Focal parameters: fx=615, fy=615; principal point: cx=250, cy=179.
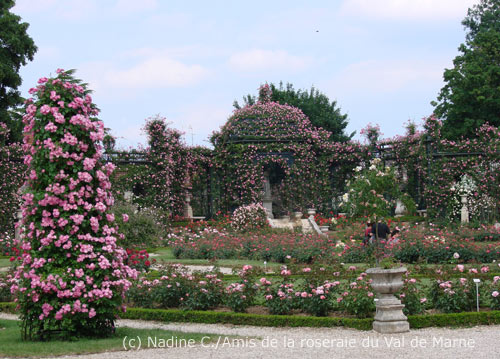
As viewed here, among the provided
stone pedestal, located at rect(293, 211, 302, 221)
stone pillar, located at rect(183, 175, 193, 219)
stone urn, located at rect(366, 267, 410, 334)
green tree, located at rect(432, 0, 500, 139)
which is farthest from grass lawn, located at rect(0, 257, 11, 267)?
green tree, located at rect(432, 0, 500, 139)

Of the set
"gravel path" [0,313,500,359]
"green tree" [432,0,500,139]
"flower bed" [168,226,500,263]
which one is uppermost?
"green tree" [432,0,500,139]

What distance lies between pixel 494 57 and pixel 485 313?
25.1 metres

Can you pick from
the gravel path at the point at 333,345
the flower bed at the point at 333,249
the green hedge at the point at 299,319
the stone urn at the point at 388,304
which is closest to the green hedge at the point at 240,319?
the green hedge at the point at 299,319

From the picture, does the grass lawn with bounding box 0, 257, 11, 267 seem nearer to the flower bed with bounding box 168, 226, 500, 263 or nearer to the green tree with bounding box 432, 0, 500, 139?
the flower bed with bounding box 168, 226, 500, 263

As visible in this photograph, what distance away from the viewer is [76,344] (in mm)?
7301

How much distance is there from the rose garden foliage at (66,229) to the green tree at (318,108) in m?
32.3

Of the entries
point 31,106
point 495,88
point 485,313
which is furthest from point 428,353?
point 495,88

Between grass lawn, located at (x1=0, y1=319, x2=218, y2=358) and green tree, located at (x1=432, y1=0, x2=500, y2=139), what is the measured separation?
24.7 meters

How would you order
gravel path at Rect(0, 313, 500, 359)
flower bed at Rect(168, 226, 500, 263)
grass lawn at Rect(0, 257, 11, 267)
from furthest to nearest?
grass lawn at Rect(0, 257, 11, 267) → flower bed at Rect(168, 226, 500, 263) → gravel path at Rect(0, 313, 500, 359)

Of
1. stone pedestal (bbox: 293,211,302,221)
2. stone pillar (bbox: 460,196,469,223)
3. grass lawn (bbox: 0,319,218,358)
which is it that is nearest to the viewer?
grass lawn (bbox: 0,319,218,358)

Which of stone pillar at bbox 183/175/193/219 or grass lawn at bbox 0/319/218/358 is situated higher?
stone pillar at bbox 183/175/193/219

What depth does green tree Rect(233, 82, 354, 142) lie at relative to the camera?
39.7m

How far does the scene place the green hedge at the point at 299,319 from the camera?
831cm

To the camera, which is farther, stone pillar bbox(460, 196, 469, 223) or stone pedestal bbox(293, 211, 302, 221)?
stone pedestal bbox(293, 211, 302, 221)
